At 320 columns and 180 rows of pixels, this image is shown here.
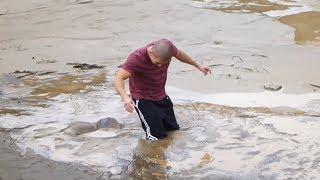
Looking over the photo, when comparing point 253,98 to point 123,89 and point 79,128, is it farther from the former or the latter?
point 123,89

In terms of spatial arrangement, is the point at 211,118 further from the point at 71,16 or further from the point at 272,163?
the point at 71,16

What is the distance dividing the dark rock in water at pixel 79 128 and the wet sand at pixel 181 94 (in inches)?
2.0

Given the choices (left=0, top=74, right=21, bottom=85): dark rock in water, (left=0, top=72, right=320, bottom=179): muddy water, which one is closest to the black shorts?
(left=0, top=72, right=320, bottom=179): muddy water

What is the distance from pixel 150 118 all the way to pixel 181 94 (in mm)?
1660

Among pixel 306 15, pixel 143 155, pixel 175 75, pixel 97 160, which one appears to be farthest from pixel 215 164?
pixel 306 15

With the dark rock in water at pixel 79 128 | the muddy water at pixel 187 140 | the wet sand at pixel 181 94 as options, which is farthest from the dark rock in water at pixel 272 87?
the dark rock in water at pixel 79 128

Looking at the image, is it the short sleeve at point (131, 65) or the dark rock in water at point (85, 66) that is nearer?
the short sleeve at point (131, 65)

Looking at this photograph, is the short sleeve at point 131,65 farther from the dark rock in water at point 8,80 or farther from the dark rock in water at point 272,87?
the dark rock in water at point 8,80

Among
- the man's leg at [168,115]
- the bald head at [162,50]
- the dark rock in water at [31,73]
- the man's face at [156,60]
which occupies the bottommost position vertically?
the dark rock in water at [31,73]

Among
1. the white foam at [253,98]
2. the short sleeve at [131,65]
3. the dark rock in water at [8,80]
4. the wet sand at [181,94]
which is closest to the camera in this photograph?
the short sleeve at [131,65]

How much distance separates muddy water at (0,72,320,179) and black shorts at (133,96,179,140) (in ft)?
0.35

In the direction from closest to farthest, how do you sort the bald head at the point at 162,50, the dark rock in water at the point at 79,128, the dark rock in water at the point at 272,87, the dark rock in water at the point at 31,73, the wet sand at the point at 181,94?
1. the bald head at the point at 162,50
2. the wet sand at the point at 181,94
3. the dark rock in water at the point at 79,128
4. the dark rock in water at the point at 272,87
5. the dark rock in water at the point at 31,73

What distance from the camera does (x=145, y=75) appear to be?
182 inches

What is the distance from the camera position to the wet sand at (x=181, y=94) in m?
4.70
